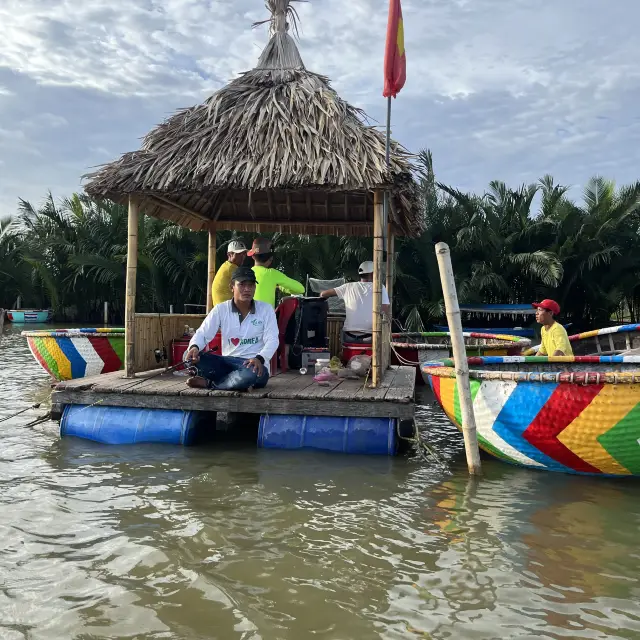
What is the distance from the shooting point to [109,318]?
Result: 27.7 metres

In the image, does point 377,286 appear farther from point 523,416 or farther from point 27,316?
point 27,316

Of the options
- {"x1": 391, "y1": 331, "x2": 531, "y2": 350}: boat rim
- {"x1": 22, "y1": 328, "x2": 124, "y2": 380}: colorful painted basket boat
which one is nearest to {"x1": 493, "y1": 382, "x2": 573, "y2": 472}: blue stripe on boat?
{"x1": 391, "y1": 331, "x2": 531, "y2": 350}: boat rim

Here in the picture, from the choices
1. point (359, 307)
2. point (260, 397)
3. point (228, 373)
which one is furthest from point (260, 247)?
point (260, 397)

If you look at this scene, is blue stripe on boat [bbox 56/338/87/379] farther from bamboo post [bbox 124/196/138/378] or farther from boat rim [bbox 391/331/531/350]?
boat rim [bbox 391/331/531/350]

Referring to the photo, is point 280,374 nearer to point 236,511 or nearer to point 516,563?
point 236,511

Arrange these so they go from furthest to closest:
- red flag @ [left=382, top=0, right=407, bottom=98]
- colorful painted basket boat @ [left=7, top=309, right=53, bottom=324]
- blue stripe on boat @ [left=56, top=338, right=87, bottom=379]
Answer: colorful painted basket boat @ [left=7, top=309, right=53, bottom=324]
blue stripe on boat @ [left=56, top=338, right=87, bottom=379]
red flag @ [left=382, top=0, right=407, bottom=98]

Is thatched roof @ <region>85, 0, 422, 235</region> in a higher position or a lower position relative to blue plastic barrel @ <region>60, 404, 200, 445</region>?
higher

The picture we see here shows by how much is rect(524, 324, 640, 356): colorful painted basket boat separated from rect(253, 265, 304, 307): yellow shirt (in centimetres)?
432

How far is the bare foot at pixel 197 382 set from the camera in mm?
6502

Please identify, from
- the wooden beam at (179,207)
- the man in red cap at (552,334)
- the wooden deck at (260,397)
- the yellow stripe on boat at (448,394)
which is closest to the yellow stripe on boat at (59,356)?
the wooden beam at (179,207)

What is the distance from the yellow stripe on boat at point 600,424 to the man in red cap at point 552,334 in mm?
1759

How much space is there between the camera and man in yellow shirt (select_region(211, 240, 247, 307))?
794 cm

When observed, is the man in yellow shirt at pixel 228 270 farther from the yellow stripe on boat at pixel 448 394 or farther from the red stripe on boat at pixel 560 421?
the red stripe on boat at pixel 560 421

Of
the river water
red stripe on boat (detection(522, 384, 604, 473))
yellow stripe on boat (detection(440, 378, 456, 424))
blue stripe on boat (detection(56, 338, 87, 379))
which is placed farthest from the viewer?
blue stripe on boat (detection(56, 338, 87, 379))
